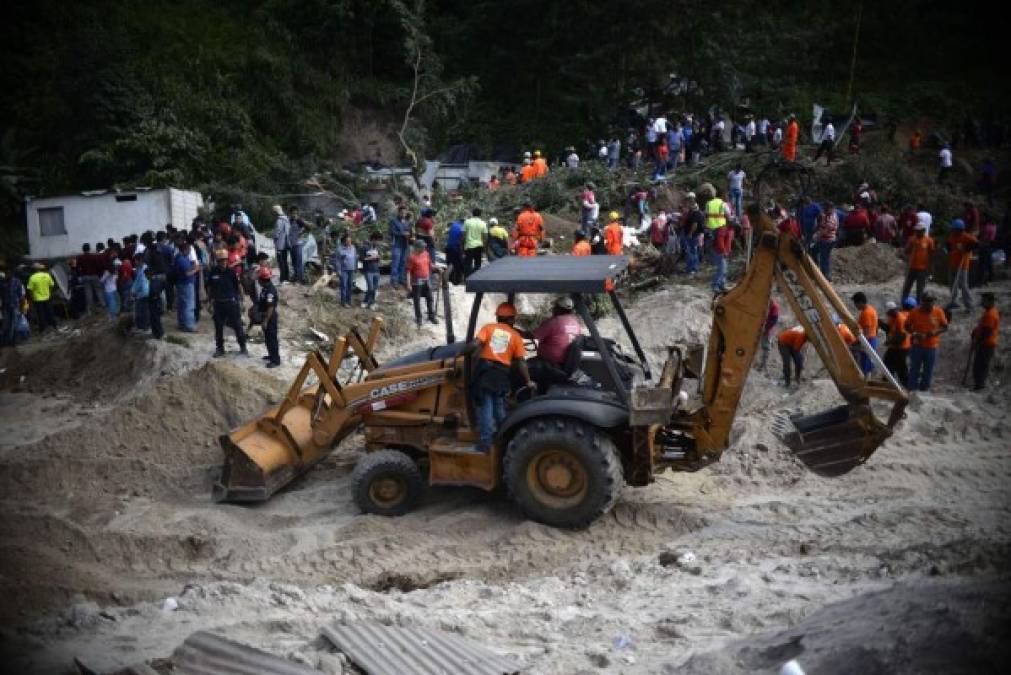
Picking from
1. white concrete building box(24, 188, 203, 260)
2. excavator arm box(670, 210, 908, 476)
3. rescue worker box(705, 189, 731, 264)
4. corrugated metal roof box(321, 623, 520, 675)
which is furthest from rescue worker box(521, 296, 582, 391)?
white concrete building box(24, 188, 203, 260)

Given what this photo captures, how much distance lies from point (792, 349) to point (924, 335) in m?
1.56

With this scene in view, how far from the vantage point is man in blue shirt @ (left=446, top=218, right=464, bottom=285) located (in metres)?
15.9

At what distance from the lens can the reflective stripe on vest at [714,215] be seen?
15.6 metres

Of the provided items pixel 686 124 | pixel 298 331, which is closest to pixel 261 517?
pixel 298 331

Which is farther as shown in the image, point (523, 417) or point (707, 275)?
point (707, 275)

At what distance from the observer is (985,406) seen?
10898 millimetres

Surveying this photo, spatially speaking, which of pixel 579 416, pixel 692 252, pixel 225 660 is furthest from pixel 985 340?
pixel 225 660

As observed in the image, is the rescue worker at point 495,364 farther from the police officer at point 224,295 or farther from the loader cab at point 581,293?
the police officer at point 224,295

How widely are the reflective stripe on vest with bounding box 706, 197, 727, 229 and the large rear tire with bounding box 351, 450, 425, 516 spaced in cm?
842

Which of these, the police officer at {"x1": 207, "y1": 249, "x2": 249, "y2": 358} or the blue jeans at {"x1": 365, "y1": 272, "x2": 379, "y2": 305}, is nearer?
the police officer at {"x1": 207, "y1": 249, "x2": 249, "y2": 358}

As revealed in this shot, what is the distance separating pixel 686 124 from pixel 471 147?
27.2ft

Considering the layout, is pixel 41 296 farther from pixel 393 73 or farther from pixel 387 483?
pixel 393 73

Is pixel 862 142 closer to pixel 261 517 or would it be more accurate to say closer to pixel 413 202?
pixel 413 202

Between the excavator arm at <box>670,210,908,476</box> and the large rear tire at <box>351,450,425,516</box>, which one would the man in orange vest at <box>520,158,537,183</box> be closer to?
the large rear tire at <box>351,450,425,516</box>
